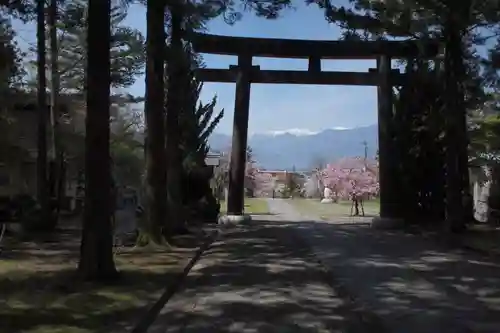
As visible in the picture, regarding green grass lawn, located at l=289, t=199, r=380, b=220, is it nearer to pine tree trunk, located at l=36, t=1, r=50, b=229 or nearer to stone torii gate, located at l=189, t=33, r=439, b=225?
stone torii gate, located at l=189, t=33, r=439, b=225

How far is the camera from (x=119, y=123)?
47188mm

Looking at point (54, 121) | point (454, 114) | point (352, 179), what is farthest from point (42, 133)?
point (352, 179)

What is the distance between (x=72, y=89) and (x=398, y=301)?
3085 centimetres

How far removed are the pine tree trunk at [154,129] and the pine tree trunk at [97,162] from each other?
6105 mm

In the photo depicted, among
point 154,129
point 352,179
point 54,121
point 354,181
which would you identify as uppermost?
point 54,121

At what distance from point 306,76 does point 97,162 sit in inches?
722

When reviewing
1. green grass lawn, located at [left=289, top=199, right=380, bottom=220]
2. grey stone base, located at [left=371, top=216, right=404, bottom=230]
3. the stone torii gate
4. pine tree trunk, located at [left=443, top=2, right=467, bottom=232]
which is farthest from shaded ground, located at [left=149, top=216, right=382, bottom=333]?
green grass lawn, located at [left=289, top=199, right=380, bottom=220]

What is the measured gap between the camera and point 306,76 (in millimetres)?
29625

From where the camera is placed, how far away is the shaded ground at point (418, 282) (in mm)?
9623

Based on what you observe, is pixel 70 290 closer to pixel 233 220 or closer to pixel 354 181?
pixel 233 220

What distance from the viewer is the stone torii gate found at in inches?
1121

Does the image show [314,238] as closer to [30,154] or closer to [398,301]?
[398,301]

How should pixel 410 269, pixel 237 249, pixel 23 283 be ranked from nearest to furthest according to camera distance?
pixel 23 283
pixel 410 269
pixel 237 249

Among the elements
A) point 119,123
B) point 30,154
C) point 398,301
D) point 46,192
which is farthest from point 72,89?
point 398,301
